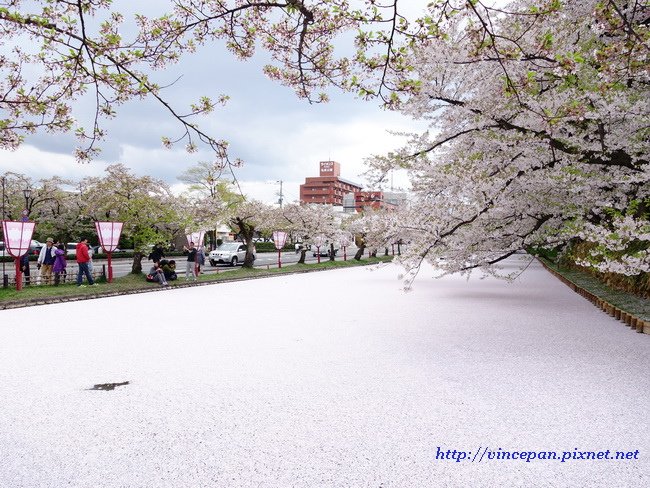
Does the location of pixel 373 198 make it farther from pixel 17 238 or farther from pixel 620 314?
pixel 17 238

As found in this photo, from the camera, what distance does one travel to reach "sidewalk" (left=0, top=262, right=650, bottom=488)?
3.06 metres

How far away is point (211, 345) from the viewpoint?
22.6ft

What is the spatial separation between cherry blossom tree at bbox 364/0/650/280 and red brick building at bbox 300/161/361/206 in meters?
96.8

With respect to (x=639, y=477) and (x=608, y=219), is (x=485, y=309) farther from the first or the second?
(x=639, y=477)

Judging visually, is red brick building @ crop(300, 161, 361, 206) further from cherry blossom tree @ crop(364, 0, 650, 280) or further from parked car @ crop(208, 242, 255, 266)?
cherry blossom tree @ crop(364, 0, 650, 280)

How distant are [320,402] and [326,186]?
108m

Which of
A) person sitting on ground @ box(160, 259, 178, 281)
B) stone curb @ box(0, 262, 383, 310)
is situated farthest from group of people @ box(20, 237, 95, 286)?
person sitting on ground @ box(160, 259, 178, 281)

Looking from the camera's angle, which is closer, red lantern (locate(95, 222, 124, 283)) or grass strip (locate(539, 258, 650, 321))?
A: grass strip (locate(539, 258, 650, 321))

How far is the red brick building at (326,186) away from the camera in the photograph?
10975 centimetres

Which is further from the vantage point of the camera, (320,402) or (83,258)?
(83,258)

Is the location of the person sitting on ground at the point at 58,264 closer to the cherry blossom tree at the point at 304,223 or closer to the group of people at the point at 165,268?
the group of people at the point at 165,268

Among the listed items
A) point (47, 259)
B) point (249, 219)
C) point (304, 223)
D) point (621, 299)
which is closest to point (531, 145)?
point (621, 299)

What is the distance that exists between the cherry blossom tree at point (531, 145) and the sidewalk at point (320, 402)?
231 centimetres

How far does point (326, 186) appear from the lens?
364ft
